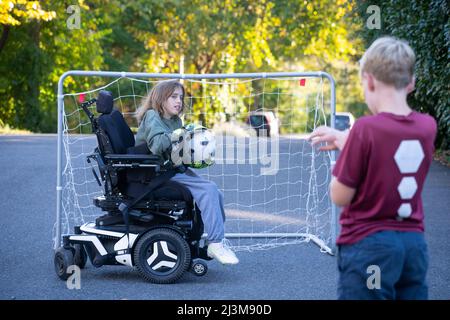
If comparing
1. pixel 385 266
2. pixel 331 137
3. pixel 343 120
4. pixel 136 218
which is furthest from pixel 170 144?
pixel 343 120

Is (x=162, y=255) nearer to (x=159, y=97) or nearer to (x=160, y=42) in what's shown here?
(x=159, y=97)

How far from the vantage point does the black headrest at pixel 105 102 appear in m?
7.25

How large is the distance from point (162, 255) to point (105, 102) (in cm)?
135

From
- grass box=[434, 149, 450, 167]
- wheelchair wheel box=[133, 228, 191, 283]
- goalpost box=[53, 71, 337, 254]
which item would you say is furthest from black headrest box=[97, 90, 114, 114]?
grass box=[434, 149, 450, 167]

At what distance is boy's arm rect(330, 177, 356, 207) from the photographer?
385 cm

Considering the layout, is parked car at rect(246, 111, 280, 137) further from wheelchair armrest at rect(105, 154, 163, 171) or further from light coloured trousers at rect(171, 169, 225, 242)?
wheelchair armrest at rect(105, 154, 163, 171)

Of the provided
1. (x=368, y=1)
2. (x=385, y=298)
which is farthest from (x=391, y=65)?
(x=368, y=1)

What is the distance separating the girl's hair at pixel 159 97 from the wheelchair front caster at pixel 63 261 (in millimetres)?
1318

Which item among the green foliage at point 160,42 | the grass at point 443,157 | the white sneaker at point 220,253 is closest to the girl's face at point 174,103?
the white sneaker at point 220,253

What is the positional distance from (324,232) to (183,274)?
2.98m

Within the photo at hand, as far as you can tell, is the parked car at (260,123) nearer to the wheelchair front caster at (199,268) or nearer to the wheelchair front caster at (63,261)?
the wheelchair front caster at (199,268)

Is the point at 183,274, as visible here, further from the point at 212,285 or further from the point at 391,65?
the point at 391,65

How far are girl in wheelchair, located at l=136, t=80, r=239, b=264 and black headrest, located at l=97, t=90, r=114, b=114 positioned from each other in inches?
13.9

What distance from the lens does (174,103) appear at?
24.7ft
